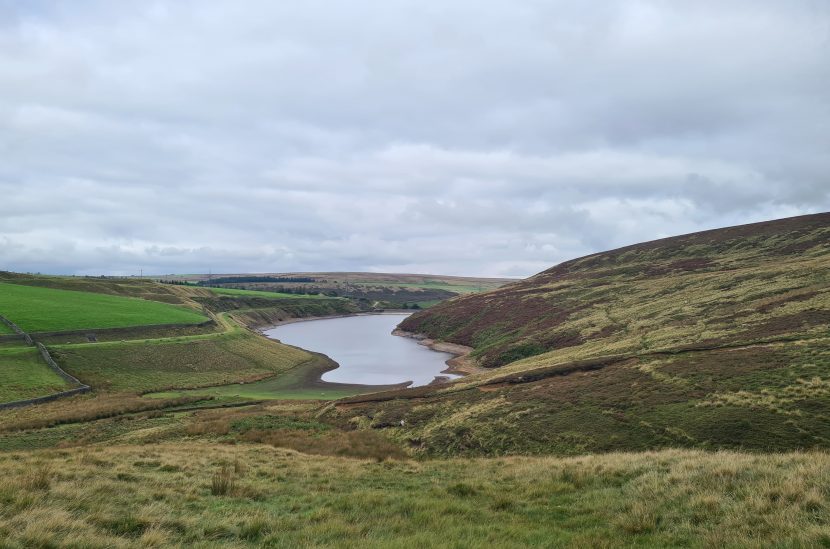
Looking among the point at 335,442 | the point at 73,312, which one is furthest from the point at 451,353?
the point at 335,442

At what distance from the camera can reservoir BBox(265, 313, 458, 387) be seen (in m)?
69.6

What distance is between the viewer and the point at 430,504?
11.7 metres

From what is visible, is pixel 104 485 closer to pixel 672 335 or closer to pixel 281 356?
pixel 672 335

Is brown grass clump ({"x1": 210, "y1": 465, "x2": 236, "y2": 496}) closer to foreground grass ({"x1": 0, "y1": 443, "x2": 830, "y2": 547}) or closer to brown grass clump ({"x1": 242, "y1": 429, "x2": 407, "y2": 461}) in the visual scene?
foreground grass ({"x1": 0, "y1": 443, "x2": 830, "y2": 547})

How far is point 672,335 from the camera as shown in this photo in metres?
45.8

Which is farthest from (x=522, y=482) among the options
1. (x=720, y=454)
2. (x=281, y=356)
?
(x=281, y=356)

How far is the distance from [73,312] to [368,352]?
48.9 m

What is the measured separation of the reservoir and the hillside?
11.4 m

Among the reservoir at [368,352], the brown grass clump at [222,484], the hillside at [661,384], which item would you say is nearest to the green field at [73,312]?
the reservoir at [368,352]

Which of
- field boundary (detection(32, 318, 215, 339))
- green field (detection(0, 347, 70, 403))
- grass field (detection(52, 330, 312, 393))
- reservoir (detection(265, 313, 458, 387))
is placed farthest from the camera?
reservoir (detection(265, 313, 458, 387))

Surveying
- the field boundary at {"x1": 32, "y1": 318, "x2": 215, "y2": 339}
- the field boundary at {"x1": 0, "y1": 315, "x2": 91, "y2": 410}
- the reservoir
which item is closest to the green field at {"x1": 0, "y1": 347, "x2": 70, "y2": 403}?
the field boundary at {"x1": 0, "y1": 315, "x2": 91, "y2": 410}

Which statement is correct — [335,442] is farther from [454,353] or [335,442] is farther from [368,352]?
[368,352]

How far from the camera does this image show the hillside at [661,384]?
23.1m

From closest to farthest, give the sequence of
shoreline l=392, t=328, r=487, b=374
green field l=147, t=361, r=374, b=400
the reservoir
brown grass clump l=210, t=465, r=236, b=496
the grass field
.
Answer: brown grass clump l=210, t=465, r=236, b=496 < green field l=147, t=361, r=374, b=400 < the grass field < the reservoir < shoreline l=392, t=328, r=487, b=374
